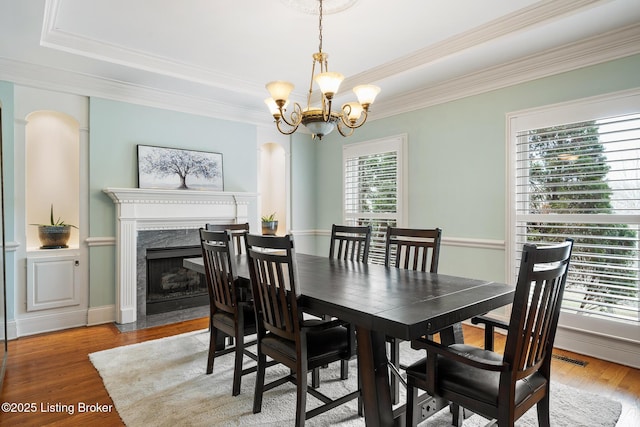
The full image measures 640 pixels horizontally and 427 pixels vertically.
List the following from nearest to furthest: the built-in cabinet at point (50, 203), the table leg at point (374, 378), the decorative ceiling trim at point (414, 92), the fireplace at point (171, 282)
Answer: the table leg at point (374, 378), the decorative ceiling trim at point (414, 92), the built-in cabinet at point (50, 203), the fireplace at point (171, 282)

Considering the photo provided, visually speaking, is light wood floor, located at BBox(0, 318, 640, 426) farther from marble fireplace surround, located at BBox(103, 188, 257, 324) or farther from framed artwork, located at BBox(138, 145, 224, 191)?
framed artwork, located at BBox(138, 145, 224, 191)

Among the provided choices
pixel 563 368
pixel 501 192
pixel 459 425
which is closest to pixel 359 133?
pixel 501 192

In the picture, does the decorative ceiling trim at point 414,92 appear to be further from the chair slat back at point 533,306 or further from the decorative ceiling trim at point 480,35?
the chair slat back at point 533,306

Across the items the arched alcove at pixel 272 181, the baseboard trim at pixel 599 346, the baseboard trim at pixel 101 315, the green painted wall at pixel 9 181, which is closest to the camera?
the baseboard trim at pixel 599 346

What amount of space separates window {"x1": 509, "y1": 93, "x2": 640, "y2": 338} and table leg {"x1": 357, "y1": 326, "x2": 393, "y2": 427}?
221 cm

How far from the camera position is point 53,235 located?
3836 mm

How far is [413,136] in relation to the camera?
445cm

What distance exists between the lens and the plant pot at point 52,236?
12.5 feet

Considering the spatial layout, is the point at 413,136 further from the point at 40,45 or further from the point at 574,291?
the point at 40,45

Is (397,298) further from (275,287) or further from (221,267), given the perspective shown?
(221,267)

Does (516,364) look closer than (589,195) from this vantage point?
Yes

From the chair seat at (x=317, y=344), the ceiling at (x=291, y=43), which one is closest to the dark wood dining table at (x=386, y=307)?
the chair seat at (x=317, y=344)

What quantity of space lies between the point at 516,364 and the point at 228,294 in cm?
174

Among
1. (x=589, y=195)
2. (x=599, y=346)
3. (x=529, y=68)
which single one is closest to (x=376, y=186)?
(x=529, y=68)
